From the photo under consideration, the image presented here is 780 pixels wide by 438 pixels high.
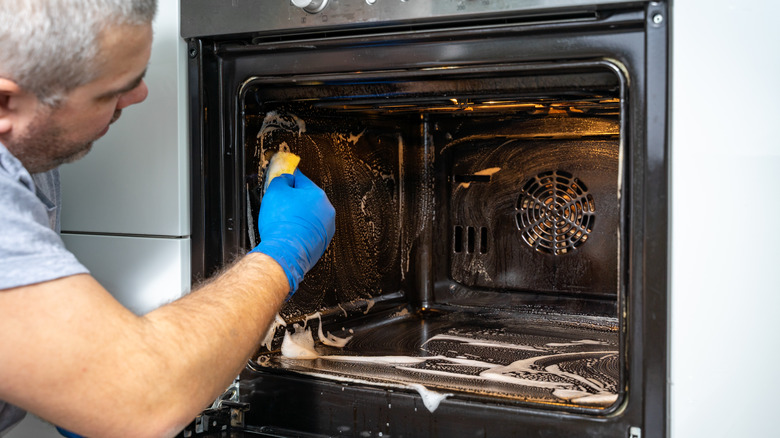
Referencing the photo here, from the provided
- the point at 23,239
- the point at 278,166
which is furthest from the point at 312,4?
the point at 23,239

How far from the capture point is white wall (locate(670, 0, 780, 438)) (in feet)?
2.81

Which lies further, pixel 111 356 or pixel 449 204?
pixel 449 204

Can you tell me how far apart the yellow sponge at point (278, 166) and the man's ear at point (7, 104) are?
0.48 m

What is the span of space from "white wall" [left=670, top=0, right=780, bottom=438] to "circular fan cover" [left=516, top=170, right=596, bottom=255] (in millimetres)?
632

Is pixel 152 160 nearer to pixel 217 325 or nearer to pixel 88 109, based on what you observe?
pixel 88 109

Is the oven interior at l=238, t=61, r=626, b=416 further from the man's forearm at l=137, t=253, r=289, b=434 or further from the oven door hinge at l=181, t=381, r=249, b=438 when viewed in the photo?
the man's forearm at l=137, t=253, r=289, b=434

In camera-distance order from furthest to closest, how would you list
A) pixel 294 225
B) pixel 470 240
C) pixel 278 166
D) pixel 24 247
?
pixel 470 240 < pixel 278 166 < pixel 294 225 < pixel 24 247

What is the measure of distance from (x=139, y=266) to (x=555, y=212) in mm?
900

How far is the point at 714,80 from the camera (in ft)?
2.84

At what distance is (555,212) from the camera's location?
1.54 meters

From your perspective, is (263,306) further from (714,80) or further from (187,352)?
(714,80)

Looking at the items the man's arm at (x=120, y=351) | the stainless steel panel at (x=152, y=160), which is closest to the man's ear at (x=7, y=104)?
the man's arm at (x=120, y=351)

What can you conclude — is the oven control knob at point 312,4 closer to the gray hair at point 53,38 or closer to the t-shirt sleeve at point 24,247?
the gray hair at point 53,38

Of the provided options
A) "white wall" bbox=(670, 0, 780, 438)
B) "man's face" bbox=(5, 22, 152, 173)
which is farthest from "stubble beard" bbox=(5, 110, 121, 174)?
"white wall" bbox=(670, 0, 780, 438)
